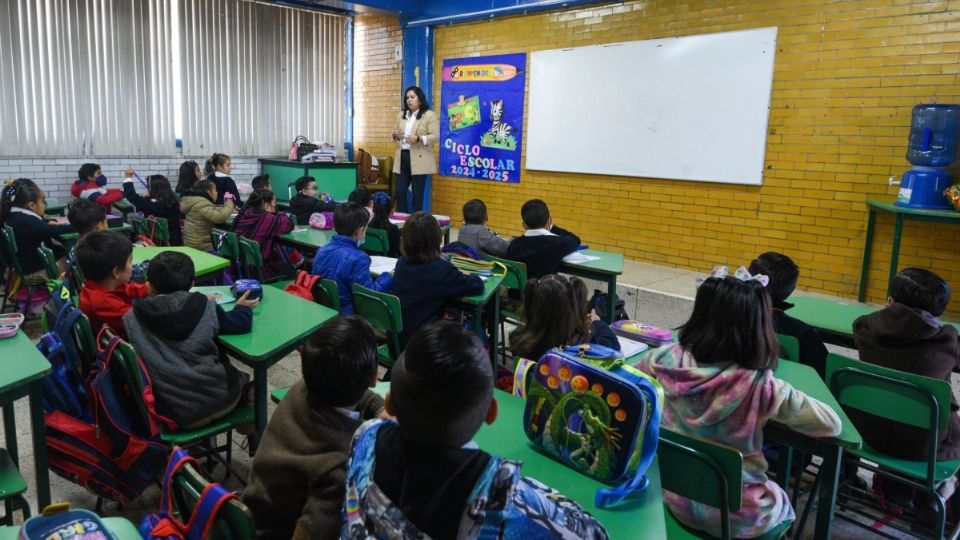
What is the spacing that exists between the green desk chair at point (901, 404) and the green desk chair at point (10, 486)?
235cm

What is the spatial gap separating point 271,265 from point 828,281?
4.46m

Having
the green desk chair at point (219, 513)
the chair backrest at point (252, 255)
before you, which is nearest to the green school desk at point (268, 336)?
the green desk chair at point (219, 513)

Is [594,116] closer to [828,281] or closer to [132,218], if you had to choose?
[828,281]

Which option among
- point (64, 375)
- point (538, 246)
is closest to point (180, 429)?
point (64, 375)

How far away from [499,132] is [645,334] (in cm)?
561

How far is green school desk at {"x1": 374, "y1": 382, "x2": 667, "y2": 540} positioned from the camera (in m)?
1.31

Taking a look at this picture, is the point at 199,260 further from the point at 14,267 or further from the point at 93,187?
the point at 93,187

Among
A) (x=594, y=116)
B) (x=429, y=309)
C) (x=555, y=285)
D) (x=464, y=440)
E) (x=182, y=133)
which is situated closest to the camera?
(x=464, y=440)

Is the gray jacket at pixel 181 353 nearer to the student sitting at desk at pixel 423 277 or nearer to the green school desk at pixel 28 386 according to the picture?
the green school desk at pixel 28 386

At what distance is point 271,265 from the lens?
198 inches

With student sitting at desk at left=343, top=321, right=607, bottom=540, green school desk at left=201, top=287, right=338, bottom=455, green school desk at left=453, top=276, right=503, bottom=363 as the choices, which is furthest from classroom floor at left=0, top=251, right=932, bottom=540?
student sitting at desk at left=343, top=321, right=607, bottom=540

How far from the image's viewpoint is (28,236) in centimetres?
453

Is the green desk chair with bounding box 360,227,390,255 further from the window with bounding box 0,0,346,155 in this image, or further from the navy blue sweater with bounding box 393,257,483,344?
the window with bounding box 0,0,346,155

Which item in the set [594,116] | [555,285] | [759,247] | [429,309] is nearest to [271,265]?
[429,309]
